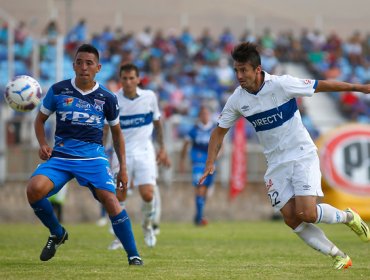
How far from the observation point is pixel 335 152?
21109 mm

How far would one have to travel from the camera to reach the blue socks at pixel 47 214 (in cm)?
970

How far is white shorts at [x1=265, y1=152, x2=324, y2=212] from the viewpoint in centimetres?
938

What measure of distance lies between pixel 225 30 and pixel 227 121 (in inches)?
902

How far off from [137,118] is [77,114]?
389 cm

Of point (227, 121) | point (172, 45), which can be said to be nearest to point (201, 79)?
point (172, 45)

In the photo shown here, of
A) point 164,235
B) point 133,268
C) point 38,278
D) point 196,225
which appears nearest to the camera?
point 38,278

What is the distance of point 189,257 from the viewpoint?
36.9 feet

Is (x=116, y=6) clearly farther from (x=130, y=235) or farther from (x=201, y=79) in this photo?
(x=130, y=235)

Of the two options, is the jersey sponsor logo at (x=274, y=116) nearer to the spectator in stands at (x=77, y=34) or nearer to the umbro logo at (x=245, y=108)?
the umbro logo at (x=245, y=108)

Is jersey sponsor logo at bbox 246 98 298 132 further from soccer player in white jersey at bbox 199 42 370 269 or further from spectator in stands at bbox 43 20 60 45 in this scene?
spectator in stands at bbox 43 20 60 45

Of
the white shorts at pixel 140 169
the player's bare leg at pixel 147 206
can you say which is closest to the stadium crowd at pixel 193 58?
the white shorts at pixel 140 169

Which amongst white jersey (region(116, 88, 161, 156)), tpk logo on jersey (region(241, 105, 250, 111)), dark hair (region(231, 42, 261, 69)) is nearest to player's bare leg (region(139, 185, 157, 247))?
white jersey (region(116, 88, 161, 156))

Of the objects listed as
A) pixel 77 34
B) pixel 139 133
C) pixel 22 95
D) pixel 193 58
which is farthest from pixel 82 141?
pixel 193 58

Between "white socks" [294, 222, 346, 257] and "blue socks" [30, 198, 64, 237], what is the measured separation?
2.69m
